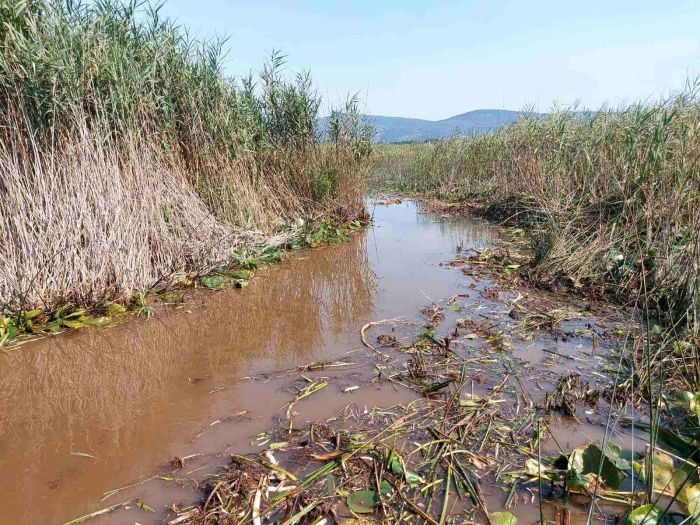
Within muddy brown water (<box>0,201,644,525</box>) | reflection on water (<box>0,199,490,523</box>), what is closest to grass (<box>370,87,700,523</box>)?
muddy brown water (<box>0,201,644,525</box>)

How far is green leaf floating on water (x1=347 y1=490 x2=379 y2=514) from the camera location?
2.17m

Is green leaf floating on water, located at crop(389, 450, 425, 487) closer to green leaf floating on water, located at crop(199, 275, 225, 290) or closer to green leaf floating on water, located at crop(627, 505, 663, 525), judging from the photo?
green leaf floating on water, located at crop(627, 505, 663, 525)

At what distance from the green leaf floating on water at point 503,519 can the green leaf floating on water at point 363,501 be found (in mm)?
526

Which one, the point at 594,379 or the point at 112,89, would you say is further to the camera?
the point at 112,89

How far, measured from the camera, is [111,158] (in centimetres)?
495

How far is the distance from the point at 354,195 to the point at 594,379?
6.86m

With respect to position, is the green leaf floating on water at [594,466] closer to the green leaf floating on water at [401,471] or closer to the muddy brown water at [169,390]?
the muddy brown water at [169,390]

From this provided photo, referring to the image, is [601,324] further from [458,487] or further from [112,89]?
[112,89]

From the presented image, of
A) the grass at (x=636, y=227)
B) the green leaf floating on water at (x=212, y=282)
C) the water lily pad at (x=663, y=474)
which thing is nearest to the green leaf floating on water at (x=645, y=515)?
the grass at (x=636, y=227)

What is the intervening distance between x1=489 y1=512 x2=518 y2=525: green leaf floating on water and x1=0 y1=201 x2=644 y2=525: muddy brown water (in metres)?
0.18

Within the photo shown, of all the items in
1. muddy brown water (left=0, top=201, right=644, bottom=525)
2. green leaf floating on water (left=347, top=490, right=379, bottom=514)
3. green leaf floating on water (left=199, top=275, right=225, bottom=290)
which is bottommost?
green leaf floating on water (left=347, top=490, right=379, bottom=514)

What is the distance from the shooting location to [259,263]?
6.64m

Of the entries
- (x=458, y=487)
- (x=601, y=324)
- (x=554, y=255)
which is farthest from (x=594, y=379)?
(x=554, y=255)

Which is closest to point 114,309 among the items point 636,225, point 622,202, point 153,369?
point 153,369
